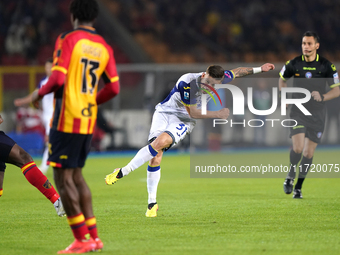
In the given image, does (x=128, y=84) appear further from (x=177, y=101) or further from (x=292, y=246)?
(x=292, y=246)

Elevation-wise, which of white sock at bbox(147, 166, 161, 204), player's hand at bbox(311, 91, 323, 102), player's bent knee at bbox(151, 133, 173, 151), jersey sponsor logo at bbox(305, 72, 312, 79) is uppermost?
jersey sponsor logo at bbox(305, 72, 312, 79)

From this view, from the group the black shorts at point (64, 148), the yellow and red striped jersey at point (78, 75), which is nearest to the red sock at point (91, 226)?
the black shorts at point (64, 148)

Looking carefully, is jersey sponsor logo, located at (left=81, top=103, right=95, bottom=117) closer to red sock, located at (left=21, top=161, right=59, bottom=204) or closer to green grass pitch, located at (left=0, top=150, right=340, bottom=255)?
green grass pitch, located at (left=0, top=150, right=340, bottom=255)

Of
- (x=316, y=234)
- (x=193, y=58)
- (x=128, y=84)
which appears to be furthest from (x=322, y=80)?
(x=193, y=58)

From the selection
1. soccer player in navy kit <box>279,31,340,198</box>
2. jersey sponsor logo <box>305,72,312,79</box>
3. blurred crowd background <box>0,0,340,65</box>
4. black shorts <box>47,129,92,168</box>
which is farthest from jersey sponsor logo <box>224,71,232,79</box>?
blurred crowd background <box>0,0,340,65</box>

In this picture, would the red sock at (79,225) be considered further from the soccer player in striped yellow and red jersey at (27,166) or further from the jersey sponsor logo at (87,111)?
the soccer player in striped yellow and red jersey at (27,166)

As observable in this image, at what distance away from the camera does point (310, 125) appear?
8086 millimetres

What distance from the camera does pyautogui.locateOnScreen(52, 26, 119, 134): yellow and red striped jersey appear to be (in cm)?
426

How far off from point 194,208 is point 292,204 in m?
1.39

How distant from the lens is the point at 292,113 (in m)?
8.19

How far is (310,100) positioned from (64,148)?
4.78 metres

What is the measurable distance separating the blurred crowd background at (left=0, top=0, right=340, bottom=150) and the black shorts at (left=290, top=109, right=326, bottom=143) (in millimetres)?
9236

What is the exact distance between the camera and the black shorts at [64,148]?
4367mm

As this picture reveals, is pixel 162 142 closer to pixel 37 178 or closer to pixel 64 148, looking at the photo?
pixel 37 178
